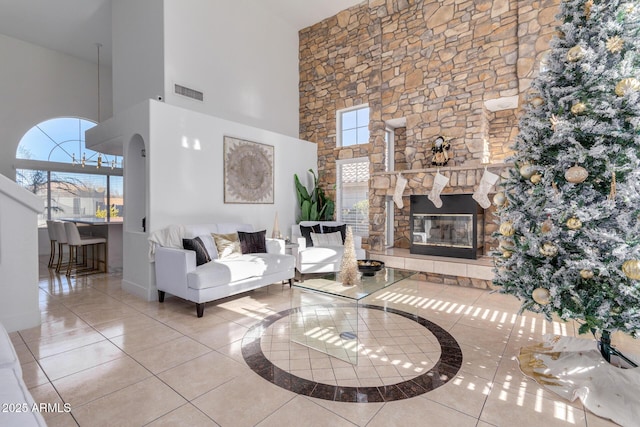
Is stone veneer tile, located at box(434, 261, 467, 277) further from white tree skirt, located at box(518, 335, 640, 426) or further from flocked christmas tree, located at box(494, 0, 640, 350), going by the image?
flocked christmas tree, located at box(494, 0, 640, 350)

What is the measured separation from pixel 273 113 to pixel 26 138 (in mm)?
5690

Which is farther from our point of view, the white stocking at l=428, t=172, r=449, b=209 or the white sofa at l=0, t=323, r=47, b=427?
the white stocking at l=428, t=172, r=449, b=209

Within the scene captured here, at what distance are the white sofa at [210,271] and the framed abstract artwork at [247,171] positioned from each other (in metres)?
0.89

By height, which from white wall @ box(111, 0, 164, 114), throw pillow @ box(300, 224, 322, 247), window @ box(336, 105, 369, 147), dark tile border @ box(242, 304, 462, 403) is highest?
white wall @ box(111, 0, 164, 114)

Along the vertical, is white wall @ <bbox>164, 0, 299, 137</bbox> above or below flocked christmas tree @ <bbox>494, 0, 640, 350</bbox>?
above

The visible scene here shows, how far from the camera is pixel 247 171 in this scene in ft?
17.0

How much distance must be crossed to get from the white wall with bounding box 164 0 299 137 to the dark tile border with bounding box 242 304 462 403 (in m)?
4.14

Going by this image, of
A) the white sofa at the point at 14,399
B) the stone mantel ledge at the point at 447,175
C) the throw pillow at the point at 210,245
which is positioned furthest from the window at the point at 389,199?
the white sofa at the point at 14,399

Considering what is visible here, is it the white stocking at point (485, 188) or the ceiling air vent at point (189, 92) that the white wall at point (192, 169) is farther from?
the white stocking at point (485, 188)

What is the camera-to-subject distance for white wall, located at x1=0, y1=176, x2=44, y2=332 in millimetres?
2799

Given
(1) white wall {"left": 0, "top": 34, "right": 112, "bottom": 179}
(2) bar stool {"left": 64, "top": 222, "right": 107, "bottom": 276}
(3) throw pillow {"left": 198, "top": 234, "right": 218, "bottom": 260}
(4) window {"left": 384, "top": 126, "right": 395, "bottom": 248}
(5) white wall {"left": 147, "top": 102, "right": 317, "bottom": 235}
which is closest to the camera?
(3) throw pillow {"left": 198, "top": 234, "right": 218, "bottom": 260}

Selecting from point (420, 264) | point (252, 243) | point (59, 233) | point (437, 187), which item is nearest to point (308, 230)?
point (252, 243)

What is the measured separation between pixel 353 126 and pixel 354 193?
1.41 metres

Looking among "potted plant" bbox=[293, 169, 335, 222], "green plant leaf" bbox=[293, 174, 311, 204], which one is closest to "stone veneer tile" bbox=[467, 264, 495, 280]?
"potted plant" bbox=[293, 169, 335, 222]
